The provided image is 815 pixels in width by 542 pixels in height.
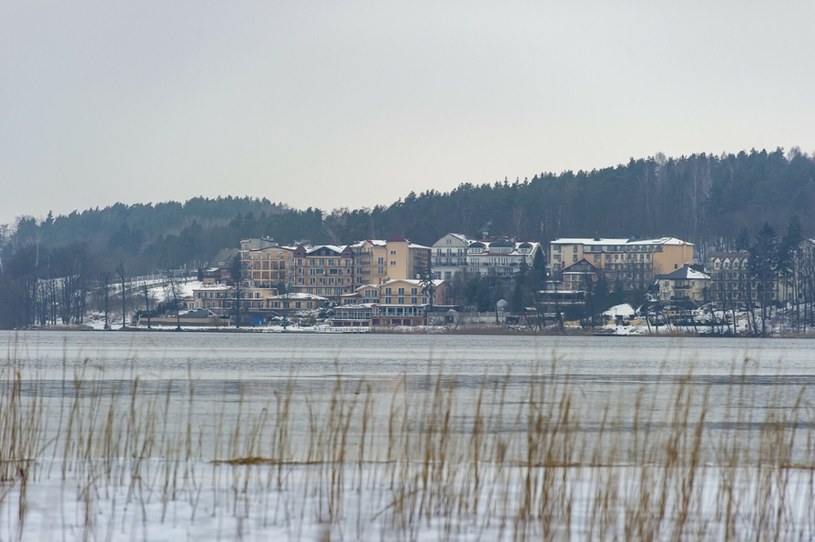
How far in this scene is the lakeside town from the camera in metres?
120

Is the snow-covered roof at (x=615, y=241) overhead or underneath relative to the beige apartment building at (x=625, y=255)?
overhead

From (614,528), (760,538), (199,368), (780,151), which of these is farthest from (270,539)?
(780,151)

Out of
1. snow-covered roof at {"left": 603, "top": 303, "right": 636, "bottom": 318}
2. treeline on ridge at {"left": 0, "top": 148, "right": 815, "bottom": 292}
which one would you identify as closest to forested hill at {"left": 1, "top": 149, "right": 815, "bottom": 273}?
treeline on ridge at {"left": 0, "top": 148, "right": 815, "bottom": 292}

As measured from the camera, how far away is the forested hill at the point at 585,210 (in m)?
163

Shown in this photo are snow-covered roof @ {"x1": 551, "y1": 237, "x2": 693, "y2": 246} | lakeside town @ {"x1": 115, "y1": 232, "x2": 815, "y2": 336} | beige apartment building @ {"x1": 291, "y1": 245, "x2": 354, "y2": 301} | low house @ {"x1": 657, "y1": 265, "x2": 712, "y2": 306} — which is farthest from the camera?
beige apartment building @ {"x1": 291, "y1": 245, "x2": 354, "y2": 301}

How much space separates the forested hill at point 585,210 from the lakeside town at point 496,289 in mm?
5910

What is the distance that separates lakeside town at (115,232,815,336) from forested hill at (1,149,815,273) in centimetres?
591

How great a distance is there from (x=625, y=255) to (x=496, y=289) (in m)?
29.9

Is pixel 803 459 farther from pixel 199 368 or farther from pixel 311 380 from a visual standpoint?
pixel 199 368

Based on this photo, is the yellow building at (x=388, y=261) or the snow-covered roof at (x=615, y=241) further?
the yellow building at (x=388, y=261)

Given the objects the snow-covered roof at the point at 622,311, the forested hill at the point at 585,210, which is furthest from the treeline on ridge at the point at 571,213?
the snow-covered roof at the point at 622,311

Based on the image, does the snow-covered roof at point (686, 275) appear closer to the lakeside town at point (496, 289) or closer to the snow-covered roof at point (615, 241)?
the lakeside town at point (496, 289)

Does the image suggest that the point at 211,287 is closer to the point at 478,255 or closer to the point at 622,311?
the point at 478,255

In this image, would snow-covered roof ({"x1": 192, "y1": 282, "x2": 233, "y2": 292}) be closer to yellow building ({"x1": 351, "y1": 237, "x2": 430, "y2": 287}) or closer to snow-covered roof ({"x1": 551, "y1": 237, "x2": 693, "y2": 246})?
yellow building ({"x1": 351, "y1": 237, "x2": 430, "y2": 287})
